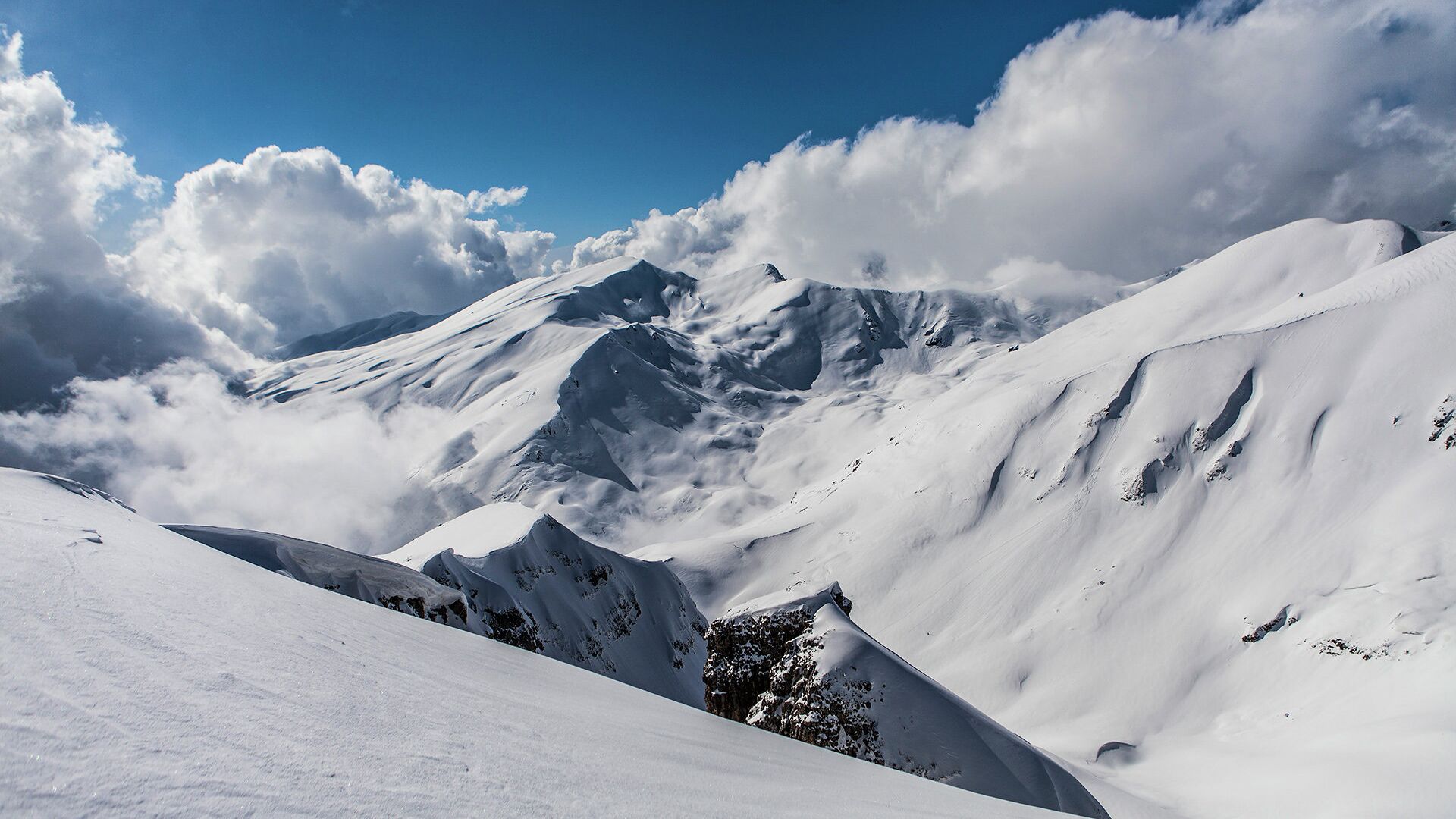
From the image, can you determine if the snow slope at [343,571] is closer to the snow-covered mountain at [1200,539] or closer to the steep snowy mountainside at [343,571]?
the steep snowy mountainside at [343,571]

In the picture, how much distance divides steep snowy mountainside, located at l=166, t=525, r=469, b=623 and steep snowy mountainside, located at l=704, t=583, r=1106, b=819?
39.0ft

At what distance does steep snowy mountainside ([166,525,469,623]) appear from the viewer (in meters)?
22.2

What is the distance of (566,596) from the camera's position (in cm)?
4794

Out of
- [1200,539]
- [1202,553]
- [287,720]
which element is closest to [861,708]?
[287,720]

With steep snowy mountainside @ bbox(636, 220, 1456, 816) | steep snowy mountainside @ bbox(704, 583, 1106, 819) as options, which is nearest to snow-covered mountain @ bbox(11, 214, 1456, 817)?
steep snowy mountainside @ bbox(704, 583, 1106, 819)

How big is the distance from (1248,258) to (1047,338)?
33163 mm

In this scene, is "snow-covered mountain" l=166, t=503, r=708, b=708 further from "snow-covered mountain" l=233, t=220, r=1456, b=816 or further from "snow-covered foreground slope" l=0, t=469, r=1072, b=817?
"snow-covered mountain" l=233, t=220, r=1456, b=816

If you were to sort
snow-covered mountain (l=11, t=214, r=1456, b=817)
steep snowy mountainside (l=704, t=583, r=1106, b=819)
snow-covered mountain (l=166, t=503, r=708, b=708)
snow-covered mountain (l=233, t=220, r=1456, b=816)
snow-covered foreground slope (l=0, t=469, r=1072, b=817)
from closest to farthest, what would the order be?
snow-covered foreground slope (l=0, t=469, r=1072, b=817) → steep snowy mountainside (l=704, t=583, r=1106, b=819) → snow-covered mountain (l=11, t=214, r=1456, b=817) → snow-covered mountain (l=166, t=503, r=708, b=708) → snow-covered mountain (l=233, t=220, r=1456, b=816)

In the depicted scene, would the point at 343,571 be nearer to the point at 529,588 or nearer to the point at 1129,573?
the point at 529,588

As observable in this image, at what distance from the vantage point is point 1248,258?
118 meters

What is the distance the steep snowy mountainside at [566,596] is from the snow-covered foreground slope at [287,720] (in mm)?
27414

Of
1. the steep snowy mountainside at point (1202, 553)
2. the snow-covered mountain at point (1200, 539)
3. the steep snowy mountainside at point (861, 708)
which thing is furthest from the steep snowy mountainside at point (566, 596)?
the steep snowy mountainside at point (1202, 553)

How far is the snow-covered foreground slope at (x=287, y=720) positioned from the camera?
4121 mm

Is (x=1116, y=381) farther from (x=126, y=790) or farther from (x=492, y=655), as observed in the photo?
(x=126, y=790)
